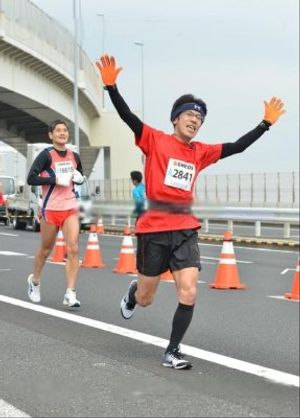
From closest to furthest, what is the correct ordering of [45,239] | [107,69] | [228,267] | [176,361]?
[107,69] → [176,361] → [45,239] → [228,267]

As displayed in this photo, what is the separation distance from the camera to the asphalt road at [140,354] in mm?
3279

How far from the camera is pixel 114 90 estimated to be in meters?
3.36

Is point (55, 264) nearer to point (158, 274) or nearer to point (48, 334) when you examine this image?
point (48, 334)

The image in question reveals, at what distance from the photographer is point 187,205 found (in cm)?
161

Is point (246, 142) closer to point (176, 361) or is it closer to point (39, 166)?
point (39, 166)

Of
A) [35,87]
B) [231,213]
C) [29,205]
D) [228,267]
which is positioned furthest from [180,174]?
[35,87]

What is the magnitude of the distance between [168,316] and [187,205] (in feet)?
16.8

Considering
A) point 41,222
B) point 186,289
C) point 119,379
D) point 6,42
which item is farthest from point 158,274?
point 6,42

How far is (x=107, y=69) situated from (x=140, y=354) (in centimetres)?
241

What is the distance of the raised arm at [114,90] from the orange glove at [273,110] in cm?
61

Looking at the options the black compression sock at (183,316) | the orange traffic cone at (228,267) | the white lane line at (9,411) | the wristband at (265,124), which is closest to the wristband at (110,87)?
the wristband at (265,124)

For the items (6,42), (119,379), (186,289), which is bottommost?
(119,379)

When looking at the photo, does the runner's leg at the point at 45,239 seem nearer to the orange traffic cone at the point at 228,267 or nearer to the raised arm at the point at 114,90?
the raised arm at the point at 114,90

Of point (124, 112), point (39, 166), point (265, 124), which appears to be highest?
point (124, 112)
